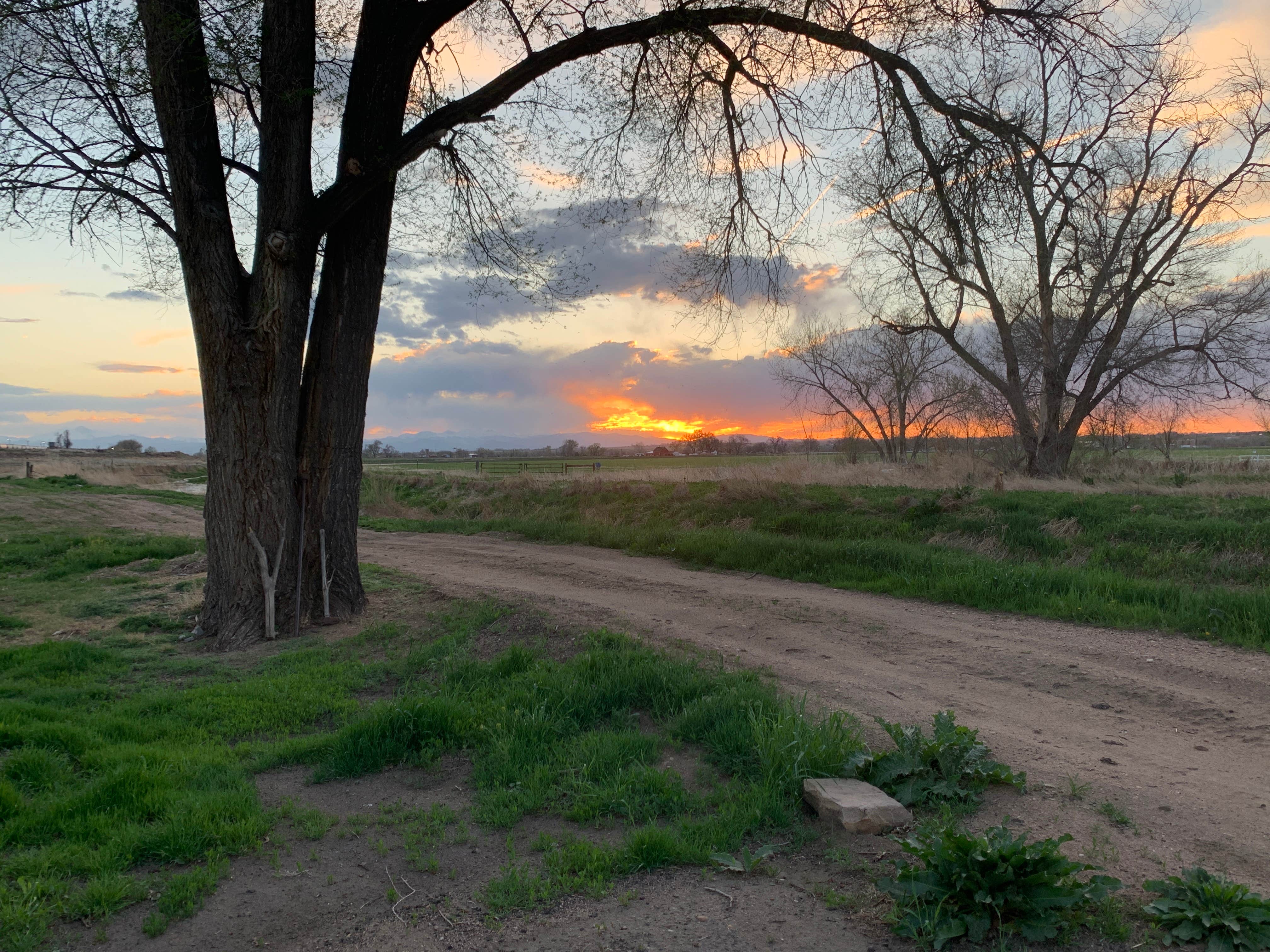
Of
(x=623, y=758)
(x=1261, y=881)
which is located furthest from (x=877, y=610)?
(x=1261, y=881)

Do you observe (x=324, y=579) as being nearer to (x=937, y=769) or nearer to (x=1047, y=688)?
(x=937, y=769)

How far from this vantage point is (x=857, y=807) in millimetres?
3924

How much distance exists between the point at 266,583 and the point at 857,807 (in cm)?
704

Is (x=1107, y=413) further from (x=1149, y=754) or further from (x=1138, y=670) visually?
(x=1149, y=754)

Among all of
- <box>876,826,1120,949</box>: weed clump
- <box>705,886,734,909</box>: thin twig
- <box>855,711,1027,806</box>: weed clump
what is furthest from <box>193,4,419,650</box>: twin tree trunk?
<box>876,826,1120,949</box>: weed clump

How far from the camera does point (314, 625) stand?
9000mm

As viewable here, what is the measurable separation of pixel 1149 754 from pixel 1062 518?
26.0 feet

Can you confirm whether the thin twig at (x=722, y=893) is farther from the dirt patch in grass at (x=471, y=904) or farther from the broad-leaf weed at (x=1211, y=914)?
the broad-leaf weed at (x=1211, y=914)

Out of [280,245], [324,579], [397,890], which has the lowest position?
[397,890]

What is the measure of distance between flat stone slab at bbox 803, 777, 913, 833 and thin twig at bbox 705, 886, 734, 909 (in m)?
0.82

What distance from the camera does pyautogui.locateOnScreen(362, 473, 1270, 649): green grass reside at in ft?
26.8

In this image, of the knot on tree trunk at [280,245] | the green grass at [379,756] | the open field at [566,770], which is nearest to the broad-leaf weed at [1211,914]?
the open field at [566,770]

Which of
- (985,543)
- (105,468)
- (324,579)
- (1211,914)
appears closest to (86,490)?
(105,468)

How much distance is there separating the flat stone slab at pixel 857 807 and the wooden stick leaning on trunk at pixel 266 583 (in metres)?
6.64
